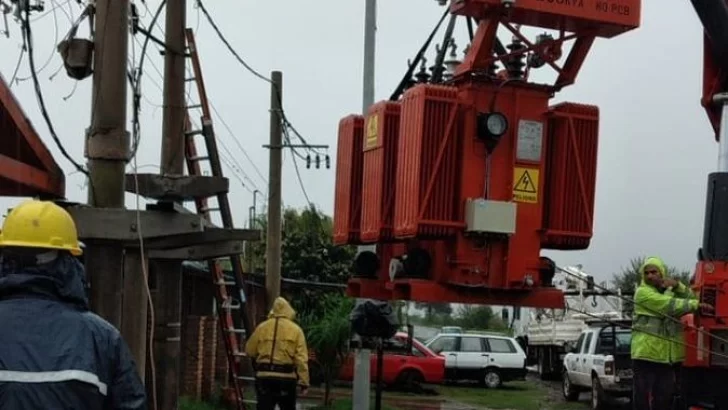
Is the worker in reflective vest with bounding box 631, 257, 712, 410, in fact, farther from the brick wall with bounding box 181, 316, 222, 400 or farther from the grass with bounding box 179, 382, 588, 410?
the grass with bounding box 179, 382, 588, 410

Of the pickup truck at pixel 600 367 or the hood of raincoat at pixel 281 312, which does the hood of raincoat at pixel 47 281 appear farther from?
the pickup truck at pixel 600 367

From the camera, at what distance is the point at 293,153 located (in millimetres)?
27016

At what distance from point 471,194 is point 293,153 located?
19347mm

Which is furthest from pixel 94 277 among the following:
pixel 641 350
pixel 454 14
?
pixel 641 350

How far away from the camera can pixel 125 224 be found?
21.3 ft

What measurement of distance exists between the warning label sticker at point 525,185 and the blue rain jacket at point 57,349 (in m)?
4.48

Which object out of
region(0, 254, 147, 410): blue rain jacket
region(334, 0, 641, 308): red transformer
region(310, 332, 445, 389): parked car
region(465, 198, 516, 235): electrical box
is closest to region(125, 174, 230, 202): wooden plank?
region(334, 0, 641, 308): red transformer

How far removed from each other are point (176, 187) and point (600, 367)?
1591 cm

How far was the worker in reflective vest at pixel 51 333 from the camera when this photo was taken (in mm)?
3756

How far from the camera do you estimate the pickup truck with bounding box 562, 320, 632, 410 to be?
2164 cm

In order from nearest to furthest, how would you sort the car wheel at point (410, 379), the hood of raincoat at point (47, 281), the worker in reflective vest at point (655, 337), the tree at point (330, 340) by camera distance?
the hood of raincoat at point (47, 281) < the worker in reflective vest at point (655, 337) < the tree at point (330, 340) < the car wheel at point (410, 379)

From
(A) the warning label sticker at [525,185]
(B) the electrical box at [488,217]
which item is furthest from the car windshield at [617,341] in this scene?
(B) the electrical box at [488,217]

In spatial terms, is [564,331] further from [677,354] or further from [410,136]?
[410,136]

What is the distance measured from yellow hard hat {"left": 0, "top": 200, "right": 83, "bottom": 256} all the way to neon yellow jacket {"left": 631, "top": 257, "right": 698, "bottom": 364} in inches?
265
